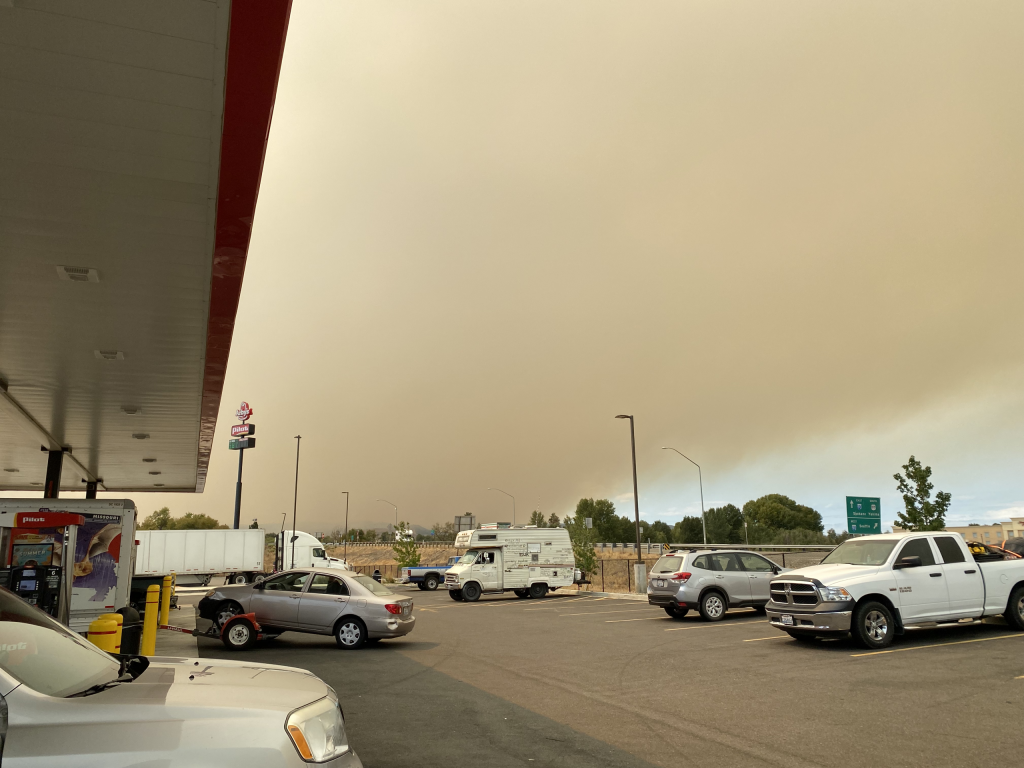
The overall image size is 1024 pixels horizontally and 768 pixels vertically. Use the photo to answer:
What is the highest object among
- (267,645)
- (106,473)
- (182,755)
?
(106,473)

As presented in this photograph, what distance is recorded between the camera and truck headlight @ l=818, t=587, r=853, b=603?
12.8m

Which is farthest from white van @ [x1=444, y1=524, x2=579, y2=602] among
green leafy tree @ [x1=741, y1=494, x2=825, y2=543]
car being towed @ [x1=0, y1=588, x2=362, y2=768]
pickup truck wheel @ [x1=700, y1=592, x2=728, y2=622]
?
green leafy tree @ [x1=741, y1=494, x2=825, y2=543]

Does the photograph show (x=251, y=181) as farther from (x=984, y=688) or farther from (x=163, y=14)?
(x=984, y=688)

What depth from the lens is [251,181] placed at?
718 centimetres

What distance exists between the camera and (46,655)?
12.9ft

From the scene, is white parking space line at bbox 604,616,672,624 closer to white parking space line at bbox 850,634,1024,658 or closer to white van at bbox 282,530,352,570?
white parking space line at bbox 850,634,1024,658

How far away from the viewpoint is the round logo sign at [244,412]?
55.2 m

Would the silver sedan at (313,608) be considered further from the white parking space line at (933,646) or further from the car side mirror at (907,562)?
the car side mirror at (907,562)

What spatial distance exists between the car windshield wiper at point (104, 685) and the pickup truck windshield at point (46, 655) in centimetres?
7

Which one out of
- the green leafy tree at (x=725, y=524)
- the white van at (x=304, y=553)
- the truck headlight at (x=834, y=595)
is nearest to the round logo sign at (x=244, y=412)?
A: the white van at (x=304, y=553)

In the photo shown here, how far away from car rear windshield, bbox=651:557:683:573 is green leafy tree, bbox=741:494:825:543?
12000cm

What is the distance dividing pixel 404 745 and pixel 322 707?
385 cm

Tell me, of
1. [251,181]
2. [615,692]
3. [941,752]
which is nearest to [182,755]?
[251,181]

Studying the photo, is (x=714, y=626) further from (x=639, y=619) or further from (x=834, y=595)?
(x=834, y=595)
